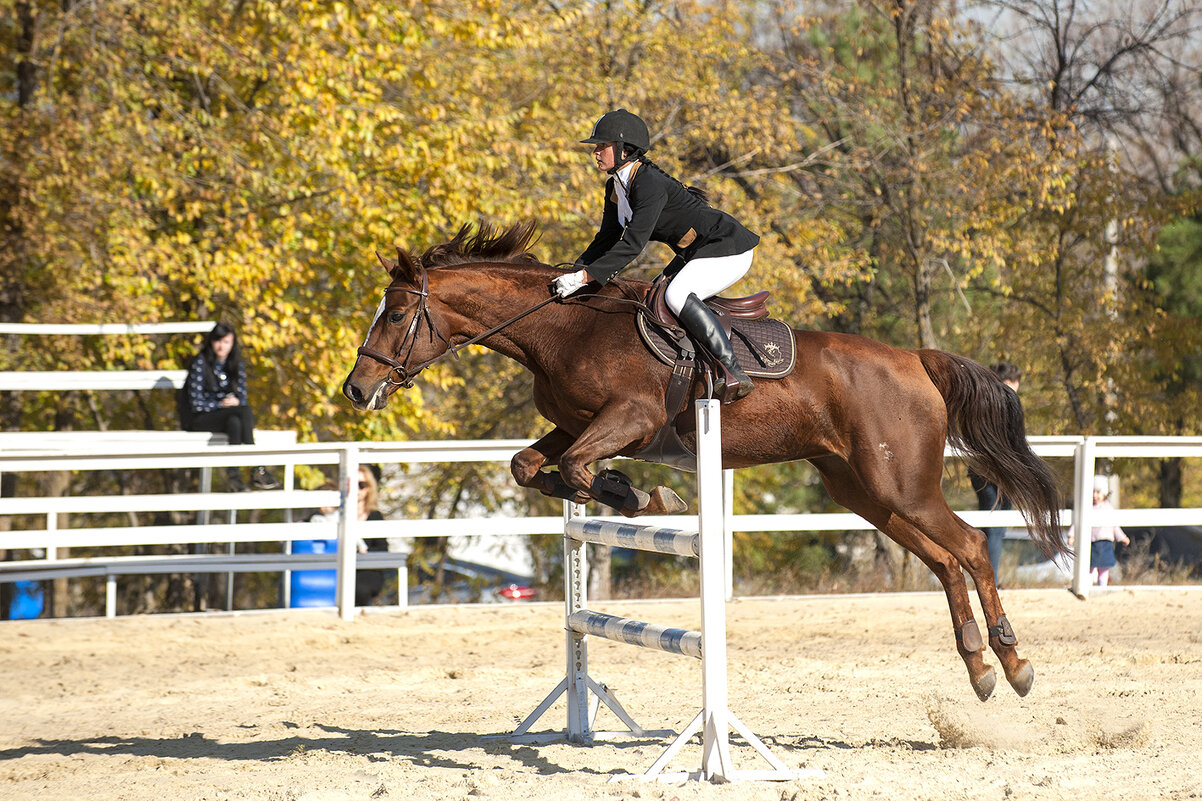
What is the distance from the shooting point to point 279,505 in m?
8.30

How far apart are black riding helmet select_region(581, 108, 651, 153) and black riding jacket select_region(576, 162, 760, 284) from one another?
0.38 feet

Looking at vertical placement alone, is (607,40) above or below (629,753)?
above

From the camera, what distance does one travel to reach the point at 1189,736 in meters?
4.64

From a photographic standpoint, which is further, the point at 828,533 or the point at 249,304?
the point at 828,533

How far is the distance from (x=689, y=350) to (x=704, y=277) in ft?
1.09

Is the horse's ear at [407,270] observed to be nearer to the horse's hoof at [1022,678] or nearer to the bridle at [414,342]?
the bridle at [414,342]

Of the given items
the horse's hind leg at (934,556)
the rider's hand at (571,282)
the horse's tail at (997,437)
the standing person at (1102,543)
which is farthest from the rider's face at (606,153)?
the standing person at (1102,543)

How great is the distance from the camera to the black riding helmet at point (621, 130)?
4488 millimetres

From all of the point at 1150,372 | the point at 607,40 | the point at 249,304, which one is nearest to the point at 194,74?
the point at 249,304

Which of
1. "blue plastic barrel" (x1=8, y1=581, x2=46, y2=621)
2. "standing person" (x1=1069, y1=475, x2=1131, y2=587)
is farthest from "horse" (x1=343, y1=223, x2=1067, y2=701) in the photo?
"blue plastic barrel" (x1=8, y1=581, x2=46, y2=621)

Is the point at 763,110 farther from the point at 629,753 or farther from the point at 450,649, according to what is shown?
the point at 629,753

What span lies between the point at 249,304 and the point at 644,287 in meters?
7.51

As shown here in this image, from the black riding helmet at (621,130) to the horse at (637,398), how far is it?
2.03ft

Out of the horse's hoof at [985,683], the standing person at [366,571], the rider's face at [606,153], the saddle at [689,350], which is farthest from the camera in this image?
the standing person at [366,571]
